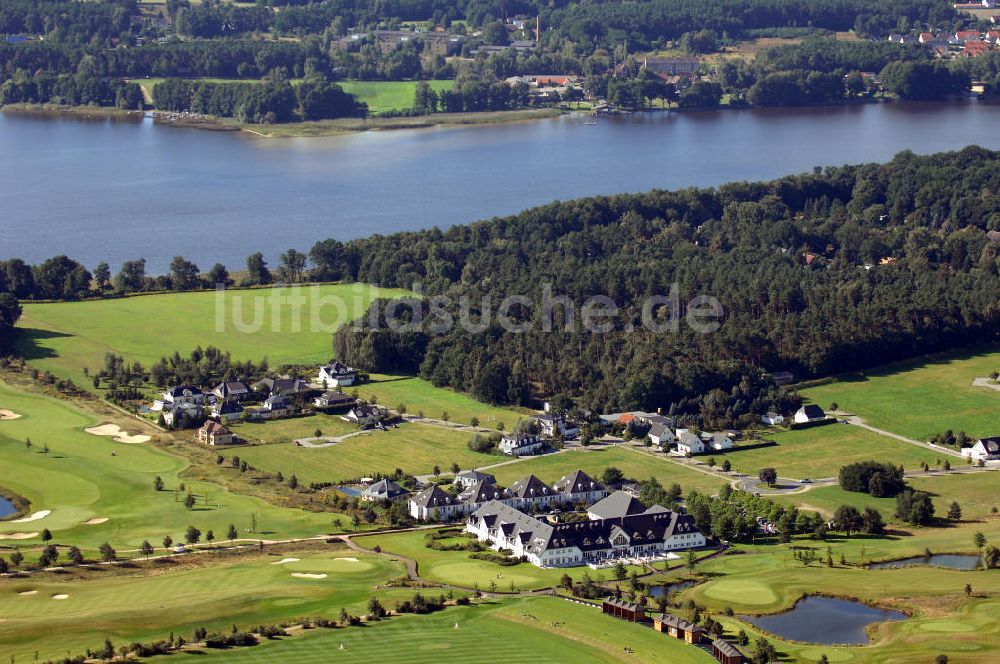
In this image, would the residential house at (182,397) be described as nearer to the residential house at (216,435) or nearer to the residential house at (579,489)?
the residential house at (216,435)

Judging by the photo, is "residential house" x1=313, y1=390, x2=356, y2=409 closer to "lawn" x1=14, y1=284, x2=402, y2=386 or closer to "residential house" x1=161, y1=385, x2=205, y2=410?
"residential house" x1=161, y1=385, x2=205, y2=410

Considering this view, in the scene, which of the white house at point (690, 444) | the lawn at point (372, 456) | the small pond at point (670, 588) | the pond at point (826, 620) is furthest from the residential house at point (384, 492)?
the pond at point (826, 620)

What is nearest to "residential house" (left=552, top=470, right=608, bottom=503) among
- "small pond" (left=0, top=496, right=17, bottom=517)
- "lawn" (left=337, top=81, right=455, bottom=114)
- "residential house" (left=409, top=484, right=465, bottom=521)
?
"residential house" (left=409, top=484, right=465, bottom=521)

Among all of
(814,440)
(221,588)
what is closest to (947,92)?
(814,440)

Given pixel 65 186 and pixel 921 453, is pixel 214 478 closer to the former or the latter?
pixel 921 453

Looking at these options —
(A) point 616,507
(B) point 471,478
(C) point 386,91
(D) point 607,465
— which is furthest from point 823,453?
(C) point 386,91

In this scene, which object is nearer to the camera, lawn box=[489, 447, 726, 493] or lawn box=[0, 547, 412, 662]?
lawn box=[0, 547, 412, 662]
